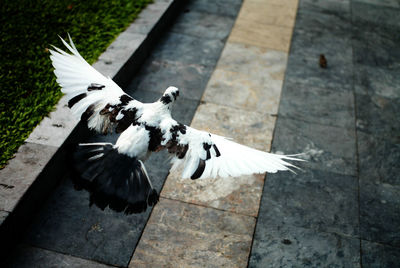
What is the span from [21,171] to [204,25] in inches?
182

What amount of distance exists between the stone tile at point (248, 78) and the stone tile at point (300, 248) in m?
2.01

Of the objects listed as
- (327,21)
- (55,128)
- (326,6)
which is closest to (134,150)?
(55,128)

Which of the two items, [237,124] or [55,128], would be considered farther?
[237,124]

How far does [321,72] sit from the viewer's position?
20.3 ft

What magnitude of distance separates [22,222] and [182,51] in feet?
12.6

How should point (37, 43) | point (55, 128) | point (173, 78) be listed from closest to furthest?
point (55, 128), point (37, 43), point (173, 78)

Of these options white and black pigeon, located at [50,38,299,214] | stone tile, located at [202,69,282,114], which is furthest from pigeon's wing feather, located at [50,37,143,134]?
stone tile, located at [202,69,282,114]

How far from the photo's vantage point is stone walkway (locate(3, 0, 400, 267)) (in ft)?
11.7

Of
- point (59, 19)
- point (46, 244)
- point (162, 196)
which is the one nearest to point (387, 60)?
point (162, 196)

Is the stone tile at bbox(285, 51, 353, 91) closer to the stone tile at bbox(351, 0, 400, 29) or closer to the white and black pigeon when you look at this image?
the stone tile at bbox(351, 0, 400, 29)

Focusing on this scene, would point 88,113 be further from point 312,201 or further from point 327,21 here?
point 327,21

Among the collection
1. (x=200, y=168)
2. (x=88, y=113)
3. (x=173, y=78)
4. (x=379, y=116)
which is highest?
(x=88, y=113)

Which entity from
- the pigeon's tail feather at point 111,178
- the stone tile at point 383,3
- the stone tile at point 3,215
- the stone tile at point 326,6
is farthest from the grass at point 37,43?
the stone tile at point 383,3

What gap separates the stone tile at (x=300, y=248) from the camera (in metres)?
3.53
